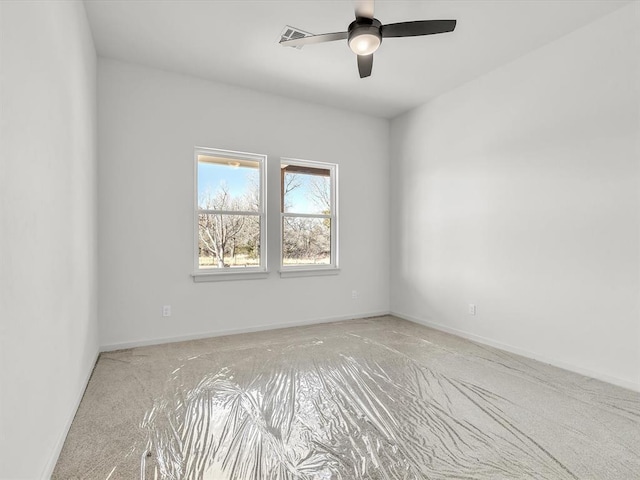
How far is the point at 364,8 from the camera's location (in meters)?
2.25

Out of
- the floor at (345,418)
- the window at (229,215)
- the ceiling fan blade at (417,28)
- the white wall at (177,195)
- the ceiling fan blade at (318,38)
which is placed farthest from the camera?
the window at (229,215)

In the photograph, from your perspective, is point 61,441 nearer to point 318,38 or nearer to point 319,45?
point 318,38

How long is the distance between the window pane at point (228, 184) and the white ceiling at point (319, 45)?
37.6 inches

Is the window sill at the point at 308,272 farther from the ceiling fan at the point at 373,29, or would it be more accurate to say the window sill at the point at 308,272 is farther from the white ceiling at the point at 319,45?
the ceiling fan at the point at 373,29

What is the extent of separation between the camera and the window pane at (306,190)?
15.4ft

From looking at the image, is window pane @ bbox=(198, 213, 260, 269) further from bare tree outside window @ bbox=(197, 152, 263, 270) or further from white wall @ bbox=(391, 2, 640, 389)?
white wall @ bbox=(391, 2, 640, 389)

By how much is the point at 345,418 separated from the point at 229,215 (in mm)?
2818

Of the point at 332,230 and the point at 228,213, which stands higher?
the point at 228,213

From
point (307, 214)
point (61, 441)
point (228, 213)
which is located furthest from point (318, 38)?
point (61, 441)

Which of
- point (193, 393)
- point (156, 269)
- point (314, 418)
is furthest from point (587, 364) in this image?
point (156, 269)

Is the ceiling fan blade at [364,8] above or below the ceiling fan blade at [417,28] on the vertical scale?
above

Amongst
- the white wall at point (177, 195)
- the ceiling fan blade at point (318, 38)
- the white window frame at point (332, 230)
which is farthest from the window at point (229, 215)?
the ceiling fan blade at point (318, 38)

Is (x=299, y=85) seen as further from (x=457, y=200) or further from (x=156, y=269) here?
(x=156, y=269)

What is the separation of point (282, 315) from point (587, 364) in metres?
3.20
